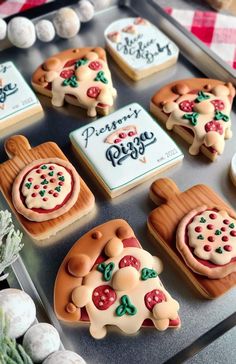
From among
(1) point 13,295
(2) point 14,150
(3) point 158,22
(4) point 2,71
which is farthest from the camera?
(3) point 158,22

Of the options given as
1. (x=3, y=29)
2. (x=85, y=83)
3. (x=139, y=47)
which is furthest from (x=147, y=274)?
(x=3, y=29)

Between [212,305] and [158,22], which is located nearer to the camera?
[212,305]

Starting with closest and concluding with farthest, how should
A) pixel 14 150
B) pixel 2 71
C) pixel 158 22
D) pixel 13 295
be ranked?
pixel 13 295 → pixel 14 150 → pixel 2 71 → pixel 158 22

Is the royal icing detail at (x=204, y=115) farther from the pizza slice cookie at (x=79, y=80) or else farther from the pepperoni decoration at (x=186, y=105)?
the pizza slice cookie at (x=79, y=80)

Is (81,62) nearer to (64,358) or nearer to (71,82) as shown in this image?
(71,82)

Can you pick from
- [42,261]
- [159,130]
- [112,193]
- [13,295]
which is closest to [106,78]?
[159,130]

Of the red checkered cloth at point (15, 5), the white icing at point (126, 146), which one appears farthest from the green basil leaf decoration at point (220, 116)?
the red checkered cloth at point (15, 5)

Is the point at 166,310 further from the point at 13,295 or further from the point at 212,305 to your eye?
the point at 13,295
